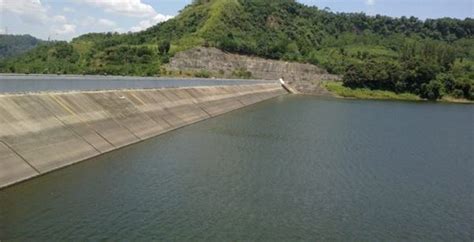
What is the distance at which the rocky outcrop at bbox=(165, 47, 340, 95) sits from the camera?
117 m


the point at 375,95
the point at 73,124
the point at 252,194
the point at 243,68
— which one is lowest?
the point at 375,95

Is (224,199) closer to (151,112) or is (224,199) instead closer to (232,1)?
(151,112)

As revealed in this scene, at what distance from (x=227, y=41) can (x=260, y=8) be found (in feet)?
132

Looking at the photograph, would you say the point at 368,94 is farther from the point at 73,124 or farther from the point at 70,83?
the point at 73,124

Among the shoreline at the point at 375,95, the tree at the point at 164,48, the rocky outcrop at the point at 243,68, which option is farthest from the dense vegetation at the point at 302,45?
the rocky outcrop at the point at 243,68

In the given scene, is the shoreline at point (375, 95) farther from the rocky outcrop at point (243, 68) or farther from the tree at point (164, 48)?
the tree at point (164, 48)

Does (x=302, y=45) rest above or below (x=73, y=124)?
above

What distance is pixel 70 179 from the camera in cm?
2336

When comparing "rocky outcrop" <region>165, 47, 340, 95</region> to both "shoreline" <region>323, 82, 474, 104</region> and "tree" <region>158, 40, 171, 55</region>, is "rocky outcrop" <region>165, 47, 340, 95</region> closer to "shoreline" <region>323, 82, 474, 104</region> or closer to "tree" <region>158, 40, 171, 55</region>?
"tree" <region>158, 40, 171, 55</region>

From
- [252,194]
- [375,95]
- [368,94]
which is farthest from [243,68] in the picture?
[252,194]

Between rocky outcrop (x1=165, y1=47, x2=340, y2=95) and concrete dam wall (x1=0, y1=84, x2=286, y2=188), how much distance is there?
6487 centimetres

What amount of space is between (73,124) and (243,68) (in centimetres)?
9522

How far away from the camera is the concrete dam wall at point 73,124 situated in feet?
77.5

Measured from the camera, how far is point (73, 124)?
99.8ft
